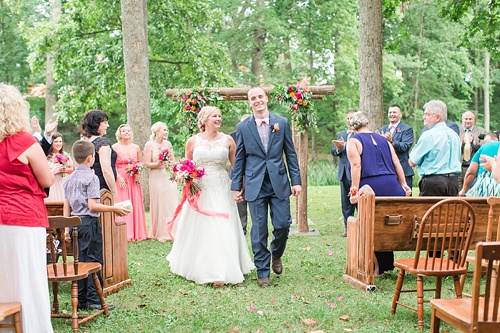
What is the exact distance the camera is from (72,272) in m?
5.61

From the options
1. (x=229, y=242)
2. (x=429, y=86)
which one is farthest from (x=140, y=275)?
(x=429, y=86)

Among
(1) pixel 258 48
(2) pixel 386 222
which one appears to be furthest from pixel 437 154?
(1) pixel 258 48

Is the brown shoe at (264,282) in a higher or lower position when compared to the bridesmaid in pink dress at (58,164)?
lower

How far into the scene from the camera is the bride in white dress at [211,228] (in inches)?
300

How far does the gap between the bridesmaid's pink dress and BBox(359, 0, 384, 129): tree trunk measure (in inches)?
190

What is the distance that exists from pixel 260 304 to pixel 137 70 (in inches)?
342

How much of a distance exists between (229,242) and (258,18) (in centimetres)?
2232

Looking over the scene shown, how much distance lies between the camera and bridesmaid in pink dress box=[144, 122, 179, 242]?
11.4m

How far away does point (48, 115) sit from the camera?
28.6m

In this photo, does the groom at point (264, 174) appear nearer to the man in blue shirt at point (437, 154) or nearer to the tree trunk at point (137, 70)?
the man in blue shirt at point (437, 154)

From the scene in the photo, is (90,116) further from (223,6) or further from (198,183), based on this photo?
(223,6)

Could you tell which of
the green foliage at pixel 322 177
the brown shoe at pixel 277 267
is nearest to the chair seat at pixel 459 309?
the brown shoe at pixel 277 267

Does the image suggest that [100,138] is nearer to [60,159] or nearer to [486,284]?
[60,159]

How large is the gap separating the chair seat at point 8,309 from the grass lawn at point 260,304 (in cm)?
131
